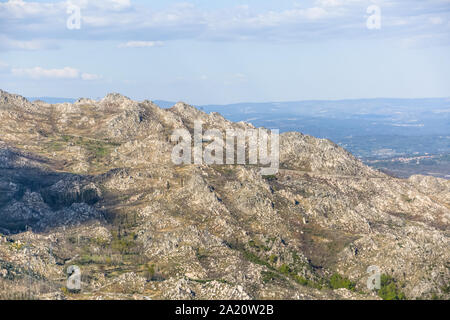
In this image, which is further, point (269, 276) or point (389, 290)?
point (389, 290)

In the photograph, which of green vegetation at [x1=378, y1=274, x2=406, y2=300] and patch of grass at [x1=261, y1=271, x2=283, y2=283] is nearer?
patch of grass at [x1=261, y1=271, x2=283, y2=283]

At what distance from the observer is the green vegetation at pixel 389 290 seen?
187750 mm

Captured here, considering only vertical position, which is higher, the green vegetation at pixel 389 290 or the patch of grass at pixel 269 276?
the patch of grass at pixel 269 276

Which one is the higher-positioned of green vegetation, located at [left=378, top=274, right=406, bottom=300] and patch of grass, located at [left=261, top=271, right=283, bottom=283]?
patch of grass, located at [left=261, top=271, right=283, bottom=283]

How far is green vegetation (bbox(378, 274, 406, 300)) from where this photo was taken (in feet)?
616

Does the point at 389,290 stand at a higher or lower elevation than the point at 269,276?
lower

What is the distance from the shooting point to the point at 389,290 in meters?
192

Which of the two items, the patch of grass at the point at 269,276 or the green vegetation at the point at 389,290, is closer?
the patch of grass at the point at 269,276

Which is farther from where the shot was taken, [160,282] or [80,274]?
[80,274]
